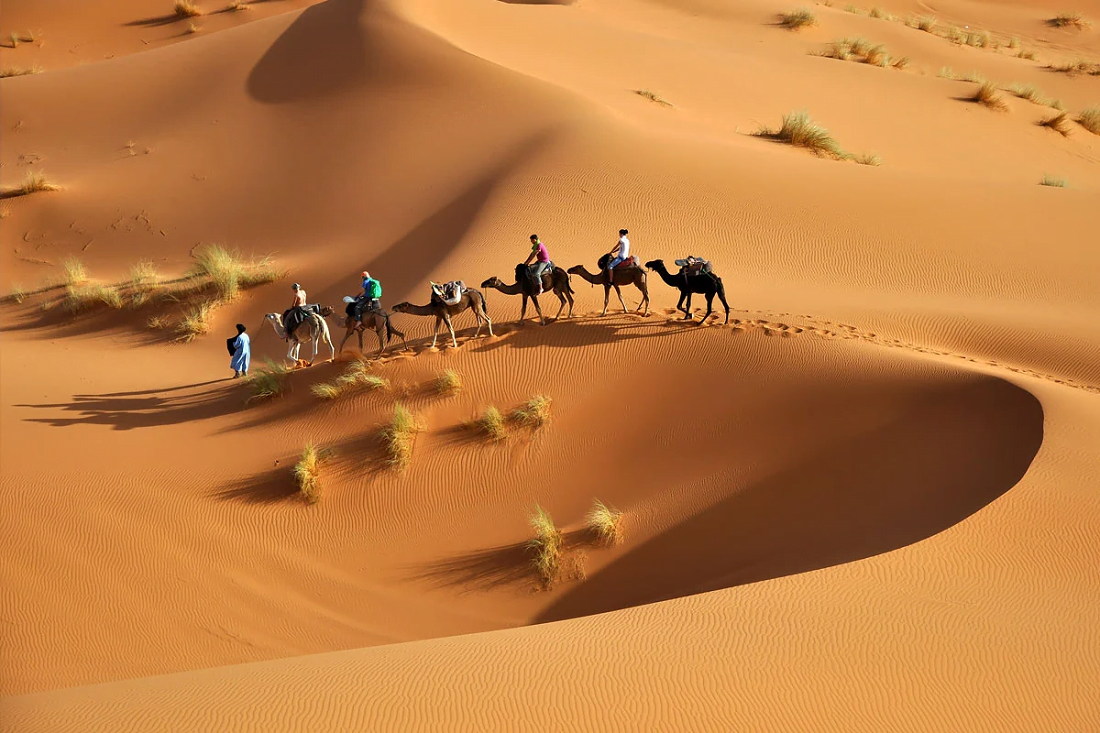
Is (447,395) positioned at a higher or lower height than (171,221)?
lower

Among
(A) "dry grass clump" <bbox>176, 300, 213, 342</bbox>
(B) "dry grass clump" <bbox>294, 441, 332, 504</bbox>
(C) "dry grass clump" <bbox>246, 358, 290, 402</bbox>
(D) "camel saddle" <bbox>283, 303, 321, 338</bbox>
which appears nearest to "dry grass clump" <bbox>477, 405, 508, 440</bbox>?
(B) "dry grass clump" <bbox>294, 441, 332, 504</bbox>

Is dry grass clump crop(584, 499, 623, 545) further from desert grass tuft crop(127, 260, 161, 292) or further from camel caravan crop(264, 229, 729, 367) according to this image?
desert grass tuft crop(127, 260, 161, 292)

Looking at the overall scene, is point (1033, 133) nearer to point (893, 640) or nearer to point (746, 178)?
point (746, 178)

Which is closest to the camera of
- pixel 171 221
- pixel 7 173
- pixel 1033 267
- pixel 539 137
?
pixel 1033 267

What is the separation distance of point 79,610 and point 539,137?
1292 cm

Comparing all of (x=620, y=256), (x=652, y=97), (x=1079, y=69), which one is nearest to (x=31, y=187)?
(x=652, y=97)


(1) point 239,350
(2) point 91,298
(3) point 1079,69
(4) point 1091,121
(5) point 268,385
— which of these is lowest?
(5) point 268,385

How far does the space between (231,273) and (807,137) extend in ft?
45.0

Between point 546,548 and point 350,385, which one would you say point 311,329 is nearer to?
point 350,385

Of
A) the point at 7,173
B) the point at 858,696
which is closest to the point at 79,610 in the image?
the point at 858,696

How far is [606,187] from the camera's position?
16312 millimetres

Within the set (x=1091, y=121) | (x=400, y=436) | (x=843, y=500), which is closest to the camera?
(x=843, y=500)

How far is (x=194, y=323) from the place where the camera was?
1549 centimetres

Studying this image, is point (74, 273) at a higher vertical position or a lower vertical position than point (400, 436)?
higher
